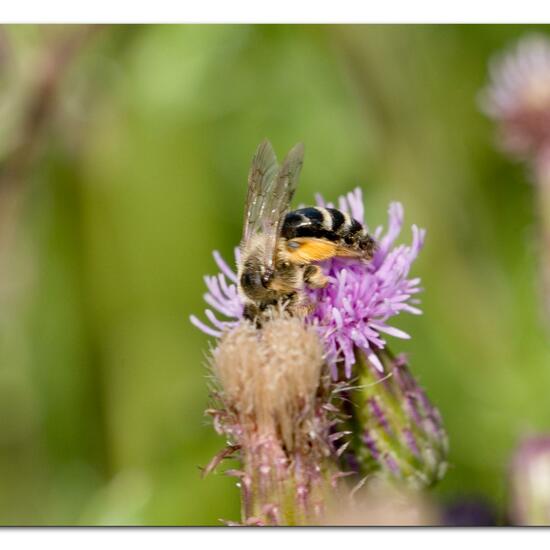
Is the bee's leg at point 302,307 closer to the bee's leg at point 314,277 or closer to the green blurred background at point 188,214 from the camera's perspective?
the bee's leg at point 314,277

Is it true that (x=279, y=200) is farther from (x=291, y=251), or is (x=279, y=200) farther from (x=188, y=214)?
(x=188, y=214)

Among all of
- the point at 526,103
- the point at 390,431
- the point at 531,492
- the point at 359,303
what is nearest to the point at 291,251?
the point at 359,303

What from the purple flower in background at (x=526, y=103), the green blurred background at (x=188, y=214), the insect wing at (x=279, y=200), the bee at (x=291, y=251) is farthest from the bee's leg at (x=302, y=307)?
the purple flower in background at (x=526, y=103)

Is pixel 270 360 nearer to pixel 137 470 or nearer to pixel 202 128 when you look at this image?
pixel 137 470
